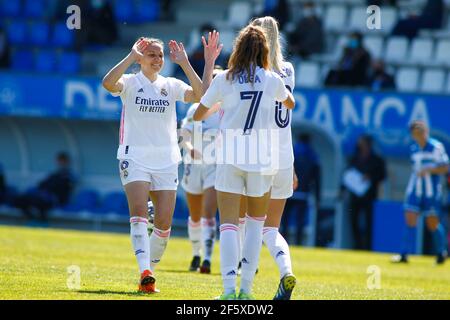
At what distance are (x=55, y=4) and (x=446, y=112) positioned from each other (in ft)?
38.0

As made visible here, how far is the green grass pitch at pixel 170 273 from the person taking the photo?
1061cm

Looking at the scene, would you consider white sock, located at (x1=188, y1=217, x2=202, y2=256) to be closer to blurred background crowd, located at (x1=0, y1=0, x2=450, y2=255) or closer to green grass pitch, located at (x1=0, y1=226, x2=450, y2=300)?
green grass pitch, located at (x1=0, y1=226, x2=450, y2=300)

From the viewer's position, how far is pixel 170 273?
13320 millimetres

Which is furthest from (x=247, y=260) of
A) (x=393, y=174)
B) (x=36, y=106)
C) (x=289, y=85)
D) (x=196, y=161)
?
(x=36, y=106)

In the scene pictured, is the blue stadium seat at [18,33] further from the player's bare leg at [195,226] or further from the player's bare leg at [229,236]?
the player's bare leg at [229,236]

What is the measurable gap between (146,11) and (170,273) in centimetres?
1598

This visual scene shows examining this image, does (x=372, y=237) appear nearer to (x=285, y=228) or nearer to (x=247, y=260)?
(x=285, y=228)

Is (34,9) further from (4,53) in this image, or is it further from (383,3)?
(383,3)

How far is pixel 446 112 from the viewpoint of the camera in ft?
72.0

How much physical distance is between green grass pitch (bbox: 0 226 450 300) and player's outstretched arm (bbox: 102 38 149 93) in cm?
190

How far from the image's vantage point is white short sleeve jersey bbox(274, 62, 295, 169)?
10.2 meters

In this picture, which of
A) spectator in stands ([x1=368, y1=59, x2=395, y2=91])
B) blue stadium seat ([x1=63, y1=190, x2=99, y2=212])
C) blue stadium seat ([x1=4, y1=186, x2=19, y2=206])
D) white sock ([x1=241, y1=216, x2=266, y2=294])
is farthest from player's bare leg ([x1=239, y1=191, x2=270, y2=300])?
blue stadium seat ([x1=4, y1=186, x2=19, y2=206])

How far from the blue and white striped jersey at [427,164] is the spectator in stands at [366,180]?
2.59 meters

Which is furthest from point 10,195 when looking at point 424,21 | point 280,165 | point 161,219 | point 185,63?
point 280,165
